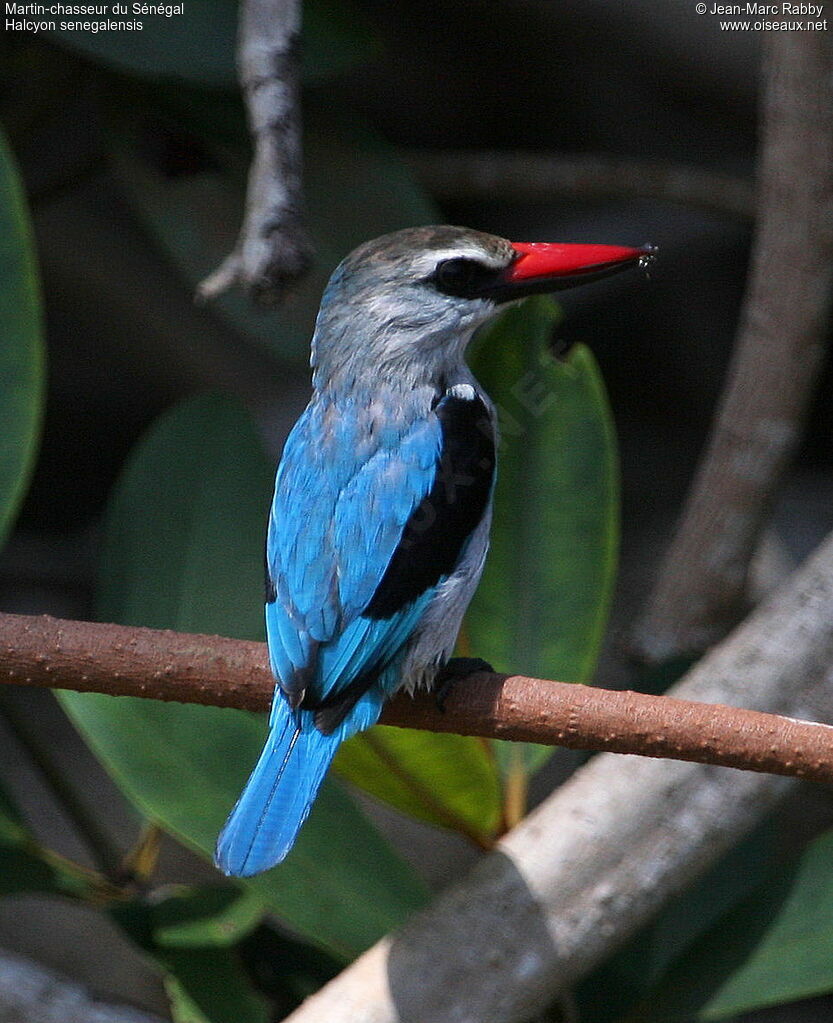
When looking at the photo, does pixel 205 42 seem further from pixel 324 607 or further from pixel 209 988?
pixel 209 988

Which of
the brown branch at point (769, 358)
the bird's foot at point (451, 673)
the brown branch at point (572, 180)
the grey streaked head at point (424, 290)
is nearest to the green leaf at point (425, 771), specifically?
the bird's foot at point (451, 673)

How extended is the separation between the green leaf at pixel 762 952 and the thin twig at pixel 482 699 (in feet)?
2.42

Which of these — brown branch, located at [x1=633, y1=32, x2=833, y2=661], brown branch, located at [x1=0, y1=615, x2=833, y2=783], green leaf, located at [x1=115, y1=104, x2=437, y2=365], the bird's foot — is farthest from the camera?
green leaf, located at [x1=115, y1=104, x2=437, y2=365]

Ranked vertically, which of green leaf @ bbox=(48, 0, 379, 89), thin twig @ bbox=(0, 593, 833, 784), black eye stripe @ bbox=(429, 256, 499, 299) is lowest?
thin twig @ bbox=(0, 593, 833, 784)

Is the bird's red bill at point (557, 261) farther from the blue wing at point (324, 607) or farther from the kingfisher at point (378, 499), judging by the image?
the blue wing at point (324, 607)

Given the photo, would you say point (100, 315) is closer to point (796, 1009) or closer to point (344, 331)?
point (344, 331)

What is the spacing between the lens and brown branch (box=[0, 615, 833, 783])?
4.88ft

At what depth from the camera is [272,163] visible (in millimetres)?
2008

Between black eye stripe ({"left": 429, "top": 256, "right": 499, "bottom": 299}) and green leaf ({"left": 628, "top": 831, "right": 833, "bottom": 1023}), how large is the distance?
1152mm

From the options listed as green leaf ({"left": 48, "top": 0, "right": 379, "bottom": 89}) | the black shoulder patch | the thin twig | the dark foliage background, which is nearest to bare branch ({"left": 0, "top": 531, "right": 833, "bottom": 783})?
the thin twig

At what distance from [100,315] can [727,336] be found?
2044mm

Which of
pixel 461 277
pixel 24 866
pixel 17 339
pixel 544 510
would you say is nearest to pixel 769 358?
pixel 544 510

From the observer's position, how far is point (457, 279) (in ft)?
6.48

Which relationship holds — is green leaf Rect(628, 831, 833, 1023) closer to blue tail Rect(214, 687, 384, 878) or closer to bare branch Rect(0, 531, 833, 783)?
bare branch Rect(0, 531, 833, 783)
